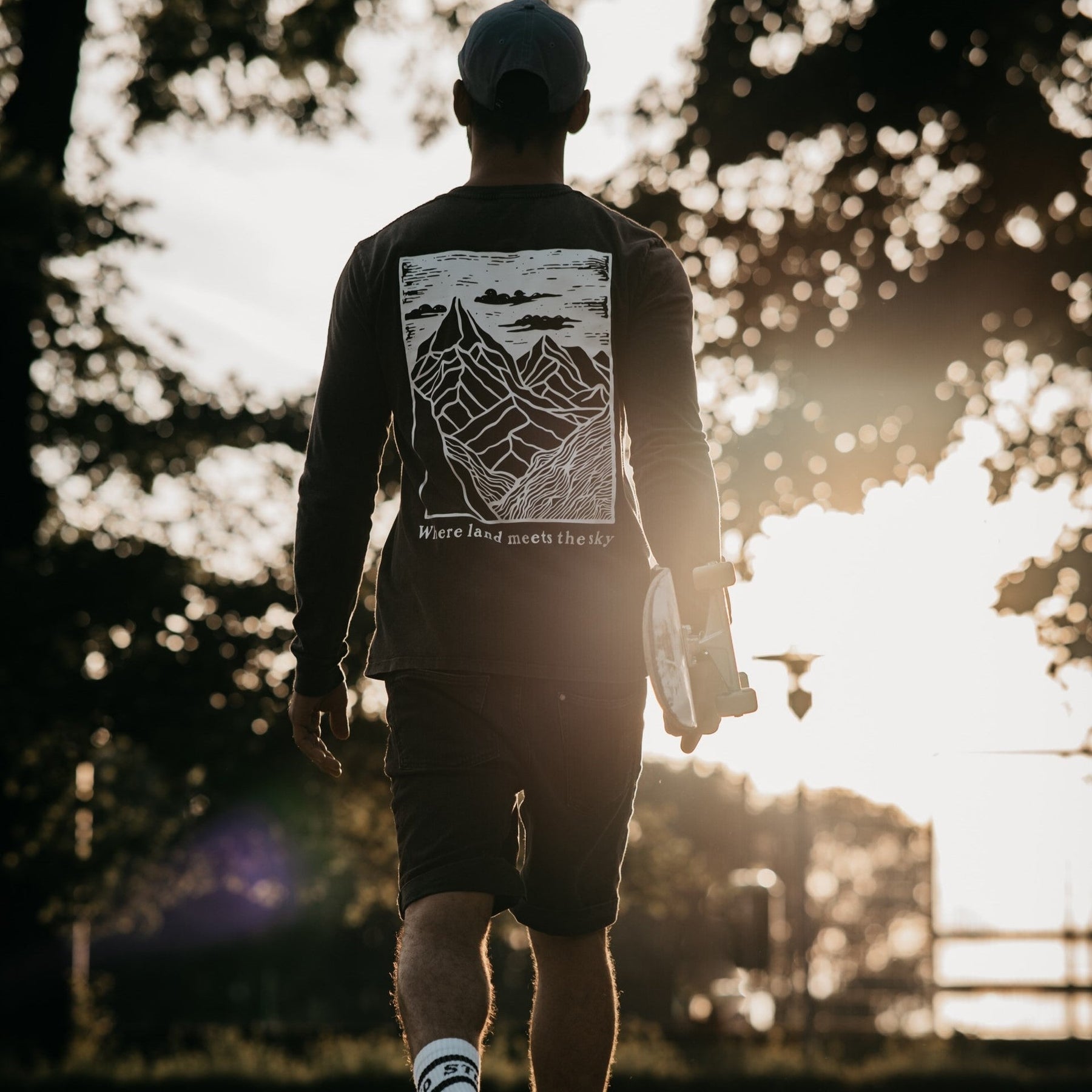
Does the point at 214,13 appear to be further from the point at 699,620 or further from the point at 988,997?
the point at 988,997

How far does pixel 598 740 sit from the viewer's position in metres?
2.38

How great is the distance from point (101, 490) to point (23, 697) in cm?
300

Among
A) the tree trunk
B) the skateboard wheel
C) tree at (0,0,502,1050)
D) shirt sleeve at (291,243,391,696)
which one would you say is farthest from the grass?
the skateboard wheel

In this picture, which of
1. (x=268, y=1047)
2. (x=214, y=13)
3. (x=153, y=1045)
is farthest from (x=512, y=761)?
(x=153, y=1045)

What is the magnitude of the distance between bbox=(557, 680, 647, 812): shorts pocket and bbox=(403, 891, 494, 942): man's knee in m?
0.24

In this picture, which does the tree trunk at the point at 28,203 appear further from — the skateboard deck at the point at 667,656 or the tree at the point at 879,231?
the skateboard deck at the point at 667,656

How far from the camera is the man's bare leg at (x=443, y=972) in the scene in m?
2.13

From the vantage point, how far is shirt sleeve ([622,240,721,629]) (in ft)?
7.88

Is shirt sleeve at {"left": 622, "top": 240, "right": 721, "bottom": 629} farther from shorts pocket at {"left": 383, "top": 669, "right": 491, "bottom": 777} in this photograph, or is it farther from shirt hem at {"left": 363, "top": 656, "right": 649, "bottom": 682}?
shorts pocket at {"left": 383, "top": 669, "right": 491, "bottom": 777}

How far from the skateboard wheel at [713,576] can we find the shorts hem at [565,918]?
1.91 feet

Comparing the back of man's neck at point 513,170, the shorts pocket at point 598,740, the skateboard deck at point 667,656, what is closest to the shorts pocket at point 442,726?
the shorts pocket at point 598,740

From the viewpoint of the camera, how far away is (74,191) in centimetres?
1355

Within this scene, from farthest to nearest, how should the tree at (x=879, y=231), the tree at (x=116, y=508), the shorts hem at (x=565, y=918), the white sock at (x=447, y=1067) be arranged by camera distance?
the tree at (x=116, y=508) < the tree at (x=879, y=231) < the shorts hem at (x=565, y=918) < the white sock at (x=447, y=1067)

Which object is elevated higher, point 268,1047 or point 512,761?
point 512,761
